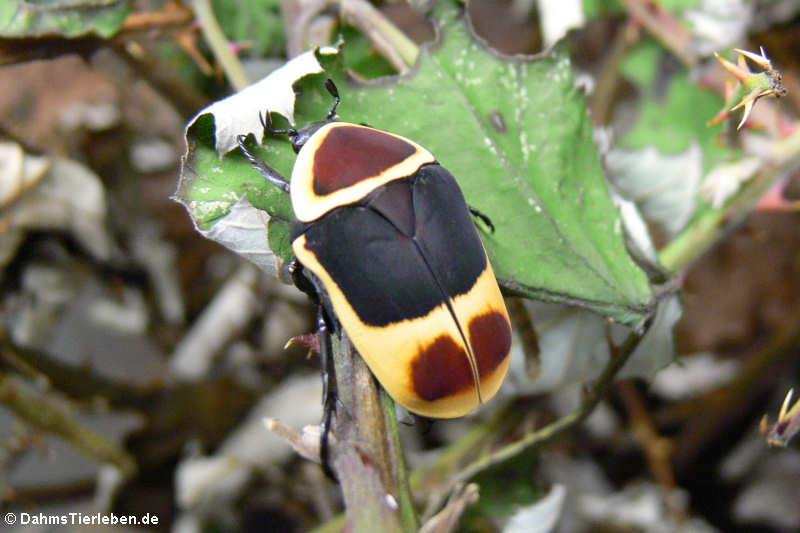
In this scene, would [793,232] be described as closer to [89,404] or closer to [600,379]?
[600,379]

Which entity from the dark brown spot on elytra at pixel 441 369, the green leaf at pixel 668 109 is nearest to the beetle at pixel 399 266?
the dark brown spot on elytra at pixel 441 369

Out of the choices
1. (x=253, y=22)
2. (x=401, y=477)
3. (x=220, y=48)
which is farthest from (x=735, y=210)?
(x=253, y=22)

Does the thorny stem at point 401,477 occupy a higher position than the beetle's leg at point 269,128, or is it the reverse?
the beetle's leg at point 269,128

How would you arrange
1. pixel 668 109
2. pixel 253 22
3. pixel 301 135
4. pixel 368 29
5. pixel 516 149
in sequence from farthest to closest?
1. pixel 668 109
2. pixel 253 22
3. pixel 368 29
4. pixel 516 149
5. pixel 301 135

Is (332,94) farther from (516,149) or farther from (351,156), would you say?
(516,149)

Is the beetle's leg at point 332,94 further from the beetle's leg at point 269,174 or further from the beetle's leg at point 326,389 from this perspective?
the beetle's leg at point 326,389

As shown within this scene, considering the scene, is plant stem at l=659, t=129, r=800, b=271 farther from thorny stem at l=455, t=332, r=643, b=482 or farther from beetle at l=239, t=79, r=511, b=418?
beetle at l=239, t=79, r=511, b=418
